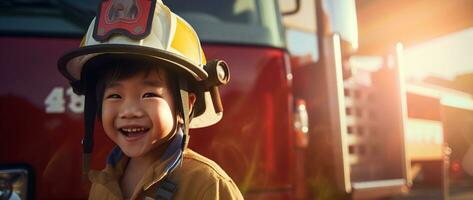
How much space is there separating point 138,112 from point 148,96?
57 mm

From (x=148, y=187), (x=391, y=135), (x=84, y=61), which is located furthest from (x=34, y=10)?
(x=391, y=135)

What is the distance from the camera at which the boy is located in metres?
1.25

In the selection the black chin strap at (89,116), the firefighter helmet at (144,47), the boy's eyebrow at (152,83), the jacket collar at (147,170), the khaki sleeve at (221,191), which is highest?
the firefighter helmet at (144,47)

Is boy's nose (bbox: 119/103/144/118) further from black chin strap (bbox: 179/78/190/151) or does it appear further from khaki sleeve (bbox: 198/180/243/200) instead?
khaki sleeve (bbox: 198/180/243/200)

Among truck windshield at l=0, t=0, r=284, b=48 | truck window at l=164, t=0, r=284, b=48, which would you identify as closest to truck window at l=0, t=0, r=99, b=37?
truck windshield at l=0, t=0, r=284, b=48

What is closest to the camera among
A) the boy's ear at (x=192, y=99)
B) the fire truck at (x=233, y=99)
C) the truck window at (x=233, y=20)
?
the boy's ear at (x=192, y=99)

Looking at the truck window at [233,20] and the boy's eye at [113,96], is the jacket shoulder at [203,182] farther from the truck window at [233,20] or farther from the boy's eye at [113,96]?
the truck window at [233,20]

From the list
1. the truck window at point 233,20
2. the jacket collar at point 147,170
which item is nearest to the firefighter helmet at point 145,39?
the jacket collar at point 147,170

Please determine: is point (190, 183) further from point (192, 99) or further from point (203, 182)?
point (192, 99)

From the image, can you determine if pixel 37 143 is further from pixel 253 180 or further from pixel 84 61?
pixel 253 180

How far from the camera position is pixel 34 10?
1.89 m

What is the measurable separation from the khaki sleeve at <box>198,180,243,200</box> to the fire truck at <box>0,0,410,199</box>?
0.64 meters

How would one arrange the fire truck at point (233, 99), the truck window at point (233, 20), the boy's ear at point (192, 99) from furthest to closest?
the truck window at point (233, 20), the fire truck at point (233, 99), the boy's ear at point (192, 99)

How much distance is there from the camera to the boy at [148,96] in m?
1.25
